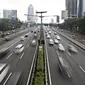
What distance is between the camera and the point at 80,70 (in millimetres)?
30016

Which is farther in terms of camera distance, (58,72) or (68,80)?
(58,72)

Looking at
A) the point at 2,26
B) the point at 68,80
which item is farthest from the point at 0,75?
the point at 2,26

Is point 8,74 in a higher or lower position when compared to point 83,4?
lower

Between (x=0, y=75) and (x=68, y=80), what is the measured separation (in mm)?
7102

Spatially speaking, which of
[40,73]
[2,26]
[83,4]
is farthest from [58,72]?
[83,4]

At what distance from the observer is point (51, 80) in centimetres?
2478

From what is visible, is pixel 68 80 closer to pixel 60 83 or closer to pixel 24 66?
pixel 60 83

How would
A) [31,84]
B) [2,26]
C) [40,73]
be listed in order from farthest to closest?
[2,26]
[40,73]
[31,84]

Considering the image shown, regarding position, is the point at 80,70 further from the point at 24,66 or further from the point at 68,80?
the point at 24,66

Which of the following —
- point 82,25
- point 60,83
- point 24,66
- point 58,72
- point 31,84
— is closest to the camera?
point 31,84

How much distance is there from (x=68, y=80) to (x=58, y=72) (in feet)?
13.0

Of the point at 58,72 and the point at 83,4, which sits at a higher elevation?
the point at 83,4

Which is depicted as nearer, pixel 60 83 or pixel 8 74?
pixel 60 83

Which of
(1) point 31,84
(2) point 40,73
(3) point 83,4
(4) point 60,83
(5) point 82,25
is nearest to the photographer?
(1) point 31,84
